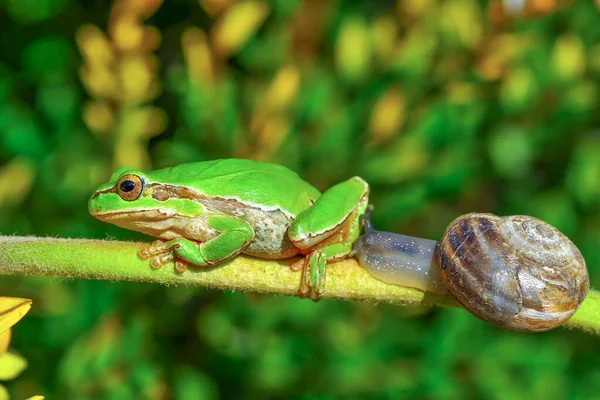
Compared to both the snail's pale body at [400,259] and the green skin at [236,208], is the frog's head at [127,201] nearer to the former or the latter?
the green skin at [236,208]

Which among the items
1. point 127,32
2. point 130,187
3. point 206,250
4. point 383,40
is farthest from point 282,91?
point 206,250

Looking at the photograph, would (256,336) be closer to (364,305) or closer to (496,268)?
(364,305)

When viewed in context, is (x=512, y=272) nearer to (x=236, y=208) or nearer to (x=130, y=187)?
Result: (x=236, y=208)

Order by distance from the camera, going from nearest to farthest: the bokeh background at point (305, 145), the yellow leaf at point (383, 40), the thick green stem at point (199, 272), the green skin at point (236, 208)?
the thick green stem at point (199, 272)
the green skin at point (236, 208)
the bokeh background at point (305, 145)
the yellow leaf at point (383, 40)

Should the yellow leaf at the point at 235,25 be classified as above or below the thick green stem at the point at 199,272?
above

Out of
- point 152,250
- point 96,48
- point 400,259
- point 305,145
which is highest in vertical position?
point 96,48

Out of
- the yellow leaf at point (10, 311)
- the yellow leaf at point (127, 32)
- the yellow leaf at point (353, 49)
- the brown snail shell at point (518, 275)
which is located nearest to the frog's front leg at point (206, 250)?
the yellow leaf at point (10, 311)

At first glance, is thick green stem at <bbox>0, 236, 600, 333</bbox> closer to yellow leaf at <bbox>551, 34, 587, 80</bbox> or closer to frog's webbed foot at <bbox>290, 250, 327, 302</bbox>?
frog's webbed foot at <bbox>290, 250, 327, 302</bbox>
